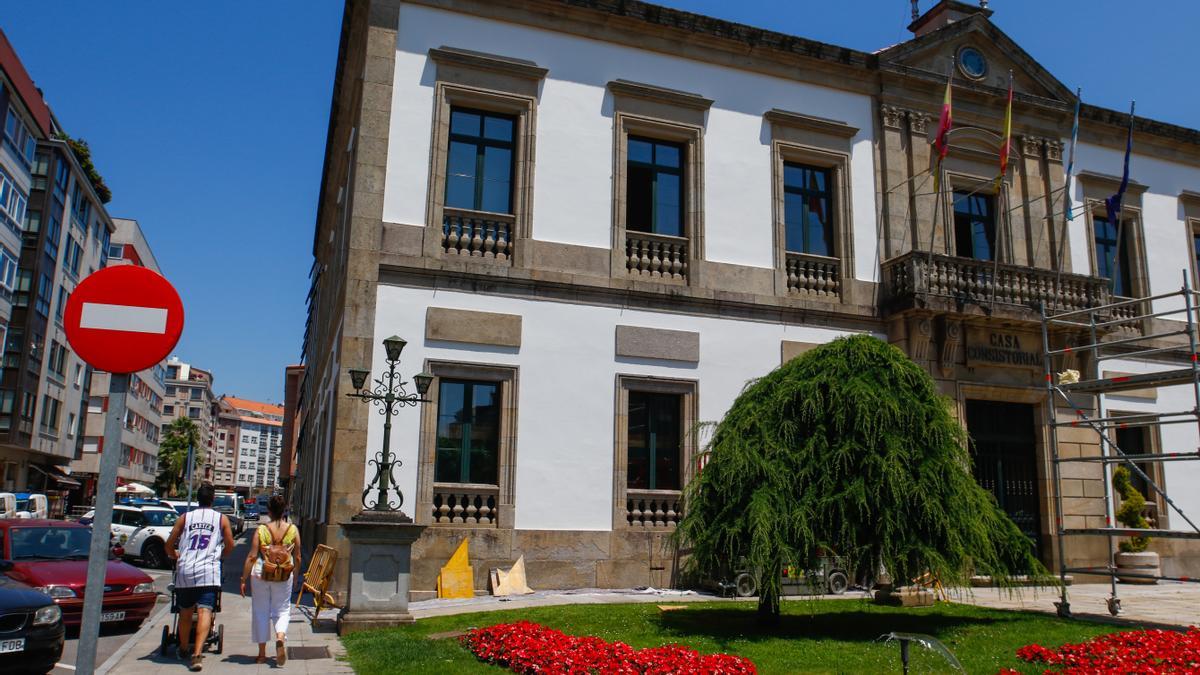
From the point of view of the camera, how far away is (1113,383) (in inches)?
572

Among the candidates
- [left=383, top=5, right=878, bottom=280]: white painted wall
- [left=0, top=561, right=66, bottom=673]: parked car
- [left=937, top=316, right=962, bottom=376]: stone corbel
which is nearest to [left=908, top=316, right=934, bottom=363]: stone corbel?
[left=937, top=316, right=962, bottom=376]: stone corbel

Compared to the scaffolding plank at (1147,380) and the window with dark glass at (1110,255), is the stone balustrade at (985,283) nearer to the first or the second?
the window with dark glass at (1110,255)

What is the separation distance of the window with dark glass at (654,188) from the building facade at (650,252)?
0.07 meters

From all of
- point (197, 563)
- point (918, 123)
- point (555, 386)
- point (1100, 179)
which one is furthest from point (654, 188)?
point (1100, 179)

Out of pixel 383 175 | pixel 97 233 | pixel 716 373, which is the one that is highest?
pixel 97 233

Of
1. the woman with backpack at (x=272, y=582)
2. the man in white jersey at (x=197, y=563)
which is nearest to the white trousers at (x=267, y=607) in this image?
the woman with backpack at (x=272, y=582)

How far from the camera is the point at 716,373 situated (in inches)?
683

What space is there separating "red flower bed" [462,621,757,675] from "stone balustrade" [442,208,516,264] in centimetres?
818

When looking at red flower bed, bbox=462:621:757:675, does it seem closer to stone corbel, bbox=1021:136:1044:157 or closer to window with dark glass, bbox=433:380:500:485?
window with dark glass, bbox=433:380:500:485

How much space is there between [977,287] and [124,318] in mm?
17560

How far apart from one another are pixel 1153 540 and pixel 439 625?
17.0 metres

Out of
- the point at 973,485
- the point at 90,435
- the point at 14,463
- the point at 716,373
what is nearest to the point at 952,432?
the point at 973,485

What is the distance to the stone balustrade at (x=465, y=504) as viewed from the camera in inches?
597

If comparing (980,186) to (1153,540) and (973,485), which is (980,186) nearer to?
(1153,540)
